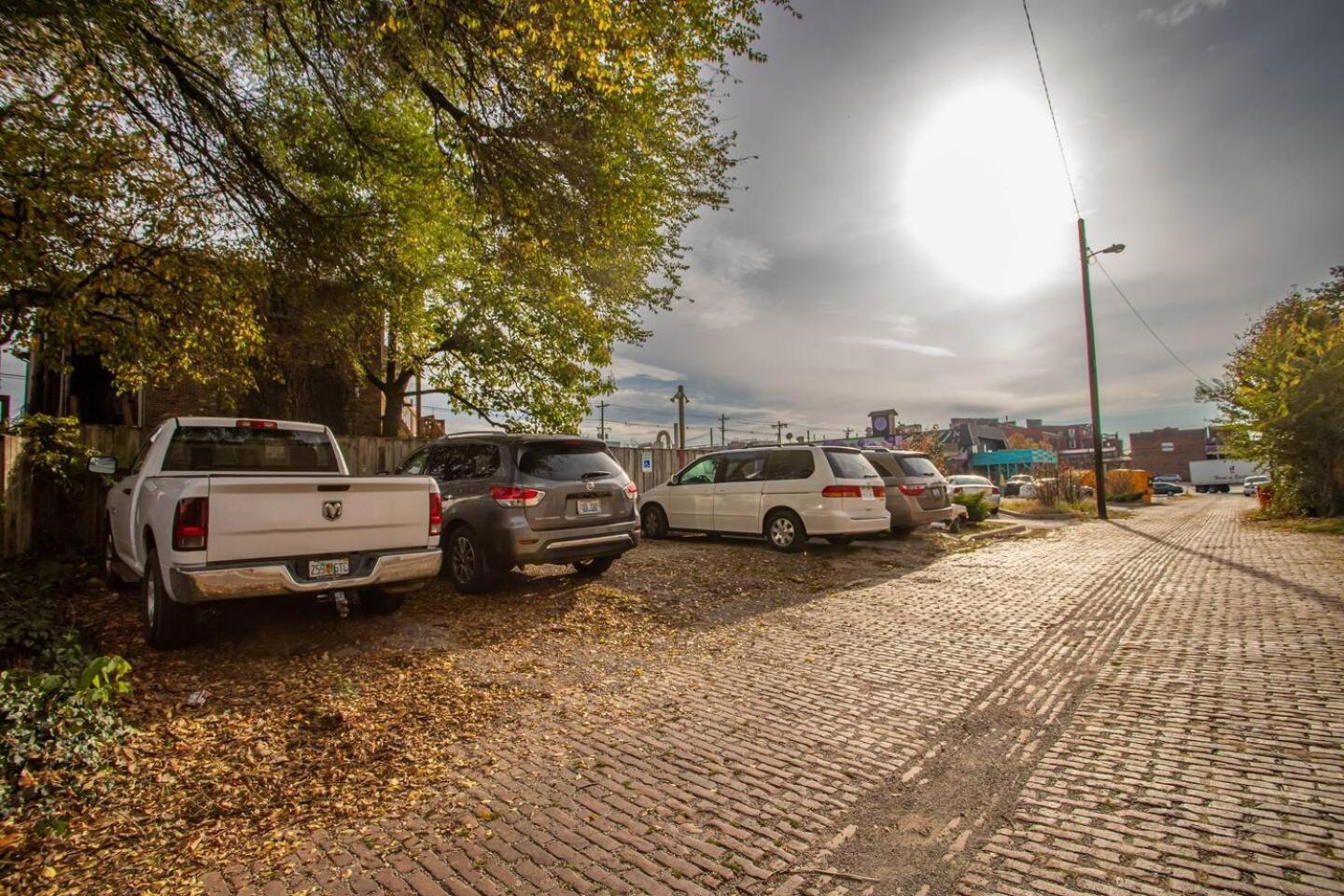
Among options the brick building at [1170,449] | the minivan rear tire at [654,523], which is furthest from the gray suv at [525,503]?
the brick building at [1170,449]

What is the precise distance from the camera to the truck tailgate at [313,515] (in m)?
4.39

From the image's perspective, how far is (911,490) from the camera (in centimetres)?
1184

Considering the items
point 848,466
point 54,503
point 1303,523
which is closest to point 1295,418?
point 1303,523

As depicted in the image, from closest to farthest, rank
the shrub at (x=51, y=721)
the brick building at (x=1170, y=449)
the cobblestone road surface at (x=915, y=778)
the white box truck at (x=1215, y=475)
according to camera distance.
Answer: the cobblestone road surface at (x=915, y=778) → the shrub at (x=51, y=721) → the white box truck at (x=1215, y=475) → the brick building at (x=1170, y=449)

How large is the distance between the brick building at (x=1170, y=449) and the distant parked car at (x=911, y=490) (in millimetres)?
100296

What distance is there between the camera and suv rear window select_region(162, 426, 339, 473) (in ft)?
19.4

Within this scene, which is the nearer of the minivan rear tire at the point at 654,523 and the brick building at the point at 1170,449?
the minivan rear tire at the point at 654,523

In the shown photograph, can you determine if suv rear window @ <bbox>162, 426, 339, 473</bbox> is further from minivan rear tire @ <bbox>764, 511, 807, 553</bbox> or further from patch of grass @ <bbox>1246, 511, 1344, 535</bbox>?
patch of grass @ <bbox>1246, 511, 1344, 535</bbox>

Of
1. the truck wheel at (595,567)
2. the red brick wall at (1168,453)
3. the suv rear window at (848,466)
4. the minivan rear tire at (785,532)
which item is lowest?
the truck wheel at (595,567)

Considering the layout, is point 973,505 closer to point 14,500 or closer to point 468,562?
point 468,562

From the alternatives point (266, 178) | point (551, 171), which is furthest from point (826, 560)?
point (266, 178)

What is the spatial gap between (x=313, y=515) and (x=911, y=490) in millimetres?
10183

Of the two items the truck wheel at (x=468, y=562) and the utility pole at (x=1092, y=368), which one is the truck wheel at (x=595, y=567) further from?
the utility pole at (x=1092, y=368)

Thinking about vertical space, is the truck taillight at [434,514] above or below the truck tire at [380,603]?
above
